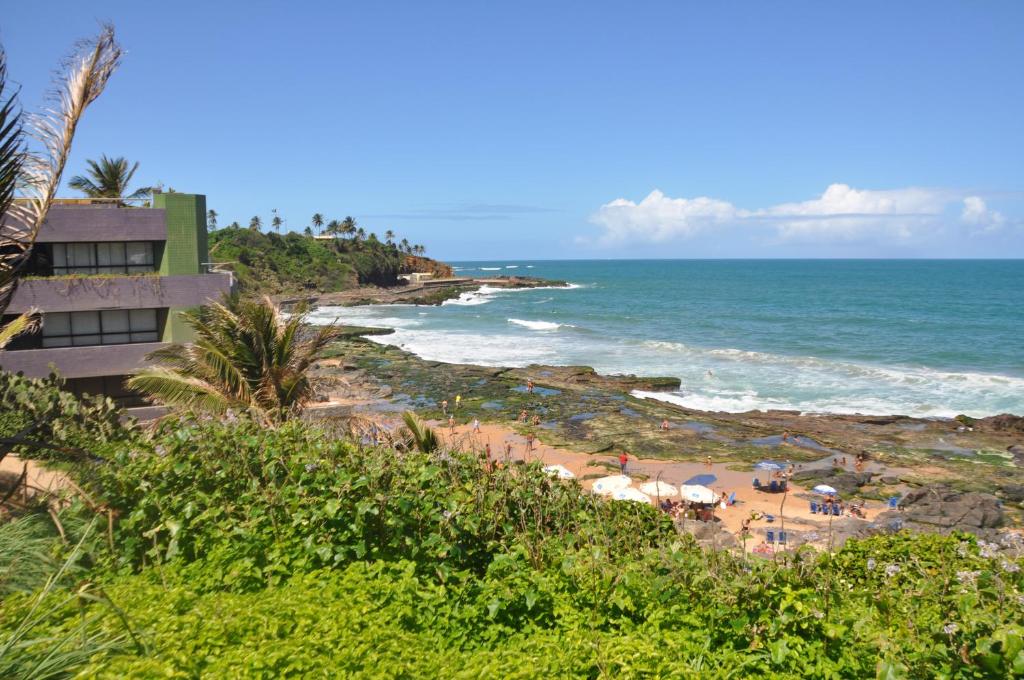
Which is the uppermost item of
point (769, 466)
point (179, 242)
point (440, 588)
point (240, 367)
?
point (179, 242)

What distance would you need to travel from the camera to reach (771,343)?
172ft

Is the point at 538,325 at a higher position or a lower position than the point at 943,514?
higher

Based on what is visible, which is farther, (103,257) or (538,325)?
(538,325)

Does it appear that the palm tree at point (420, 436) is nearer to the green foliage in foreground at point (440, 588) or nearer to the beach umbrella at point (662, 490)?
the green foliage in foreground at point (440, 588)

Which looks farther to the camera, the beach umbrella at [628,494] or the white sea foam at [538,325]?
the white sea foam at [538,325]

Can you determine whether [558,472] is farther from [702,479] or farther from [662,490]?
[702,479]

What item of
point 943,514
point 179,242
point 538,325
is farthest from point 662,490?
point 538,325

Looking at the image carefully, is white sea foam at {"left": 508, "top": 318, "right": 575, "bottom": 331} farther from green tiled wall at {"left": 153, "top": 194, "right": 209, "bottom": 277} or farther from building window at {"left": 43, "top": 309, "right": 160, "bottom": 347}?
building window at {"left": 43, "top": 309, "right": 160, "bottom": 347}

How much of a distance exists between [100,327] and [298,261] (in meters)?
78.2

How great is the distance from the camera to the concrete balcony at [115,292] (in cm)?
1677

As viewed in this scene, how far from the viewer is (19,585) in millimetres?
4965

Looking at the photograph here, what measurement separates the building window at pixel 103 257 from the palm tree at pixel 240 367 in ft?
24.2

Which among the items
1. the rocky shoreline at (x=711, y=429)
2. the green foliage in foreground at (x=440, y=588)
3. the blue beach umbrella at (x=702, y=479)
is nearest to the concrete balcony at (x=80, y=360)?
the rocky shoreline at (x=711, y=429)

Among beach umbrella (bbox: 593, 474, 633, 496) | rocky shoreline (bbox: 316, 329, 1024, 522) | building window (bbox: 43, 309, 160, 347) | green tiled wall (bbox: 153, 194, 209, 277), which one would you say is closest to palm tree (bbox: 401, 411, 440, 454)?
beach umbrella (bbox: 593, 474, 633, 496)
